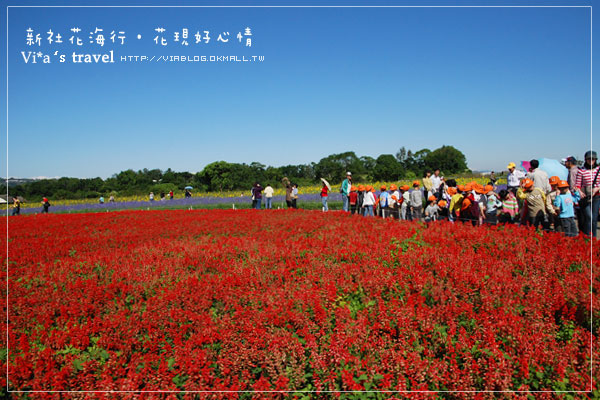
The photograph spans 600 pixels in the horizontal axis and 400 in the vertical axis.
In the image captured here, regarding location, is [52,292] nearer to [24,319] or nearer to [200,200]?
[24,319]

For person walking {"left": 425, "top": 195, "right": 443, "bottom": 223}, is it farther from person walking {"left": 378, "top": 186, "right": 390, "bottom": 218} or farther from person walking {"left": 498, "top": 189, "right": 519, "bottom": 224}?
person walking {"left": 378, "top": 186, "right": 390, "bottom": 218}

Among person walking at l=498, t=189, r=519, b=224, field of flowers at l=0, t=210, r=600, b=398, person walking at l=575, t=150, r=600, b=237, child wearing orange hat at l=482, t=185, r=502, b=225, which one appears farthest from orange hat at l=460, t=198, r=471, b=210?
field of flowers at l=0, t=210, r=600, b=398

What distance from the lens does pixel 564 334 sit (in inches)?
156

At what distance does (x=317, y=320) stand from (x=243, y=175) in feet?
210

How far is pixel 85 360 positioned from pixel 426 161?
121 m

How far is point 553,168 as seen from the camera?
12750mm

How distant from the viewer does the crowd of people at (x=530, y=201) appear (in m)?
8.23

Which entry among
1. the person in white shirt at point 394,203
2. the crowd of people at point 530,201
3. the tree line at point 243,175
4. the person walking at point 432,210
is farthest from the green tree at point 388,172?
the person walking at point 432,210

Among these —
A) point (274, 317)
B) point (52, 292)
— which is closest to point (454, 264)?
point (274, 317)

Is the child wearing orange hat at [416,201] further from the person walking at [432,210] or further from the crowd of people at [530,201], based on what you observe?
the person walking at [432,210]

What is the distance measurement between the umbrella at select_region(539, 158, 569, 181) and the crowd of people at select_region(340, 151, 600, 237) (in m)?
1.44

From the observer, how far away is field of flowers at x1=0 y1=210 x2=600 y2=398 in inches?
125

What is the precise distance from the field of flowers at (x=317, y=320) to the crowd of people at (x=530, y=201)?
5.64 feet

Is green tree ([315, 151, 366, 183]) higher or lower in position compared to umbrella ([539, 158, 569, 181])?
higher
